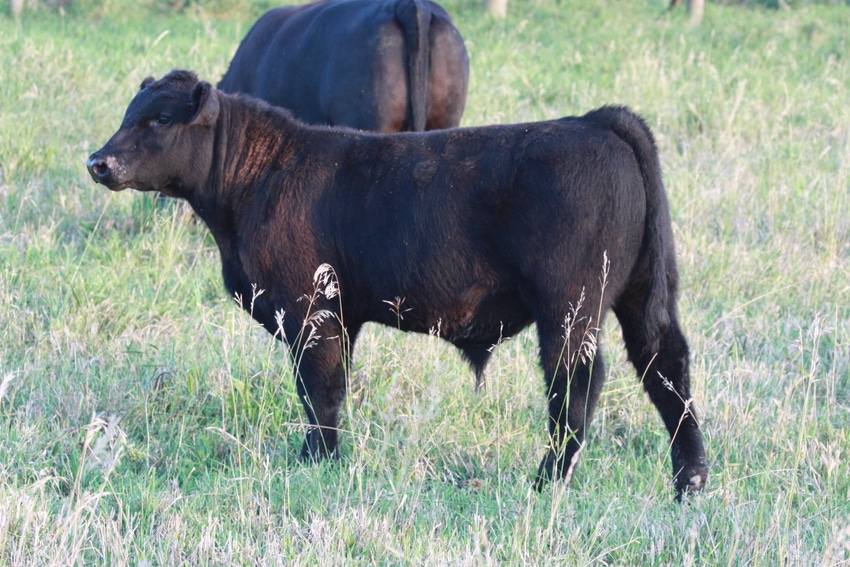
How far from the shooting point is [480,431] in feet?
13.7

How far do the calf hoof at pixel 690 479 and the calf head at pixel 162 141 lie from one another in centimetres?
218

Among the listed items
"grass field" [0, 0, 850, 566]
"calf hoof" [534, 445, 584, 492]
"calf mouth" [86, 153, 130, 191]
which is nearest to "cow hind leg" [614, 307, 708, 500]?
"grass field" [0, 0, 850, 566]

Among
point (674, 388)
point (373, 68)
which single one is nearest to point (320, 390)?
point (674, 388)

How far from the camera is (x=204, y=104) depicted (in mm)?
4012

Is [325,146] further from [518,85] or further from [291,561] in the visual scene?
[518,85]

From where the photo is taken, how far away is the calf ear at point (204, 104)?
4.00 metres

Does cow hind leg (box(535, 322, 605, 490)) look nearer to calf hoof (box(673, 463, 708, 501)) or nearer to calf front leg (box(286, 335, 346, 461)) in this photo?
calf hoof (box(673, 463, 708, 501))

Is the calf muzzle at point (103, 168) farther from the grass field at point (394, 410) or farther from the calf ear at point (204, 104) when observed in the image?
A: the grass field at point (394, 410)

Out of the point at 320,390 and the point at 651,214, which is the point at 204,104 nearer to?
the point at 320,390

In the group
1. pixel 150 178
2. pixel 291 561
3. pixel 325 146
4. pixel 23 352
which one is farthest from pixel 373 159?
pixel 23 352

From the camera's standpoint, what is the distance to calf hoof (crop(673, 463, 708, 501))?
3.75m

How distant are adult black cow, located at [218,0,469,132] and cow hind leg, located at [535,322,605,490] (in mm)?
3022

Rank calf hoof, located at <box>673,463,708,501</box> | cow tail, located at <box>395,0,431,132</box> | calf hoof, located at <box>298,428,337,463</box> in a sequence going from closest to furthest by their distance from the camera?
calf hoof, located at <box>673,463,708,501</box> < calf hoof, located at <box>298,428,337,463</box> < cow tail, located at <box>395,0,431,132</box>

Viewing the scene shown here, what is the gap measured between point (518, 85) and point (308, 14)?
4.09 metres
